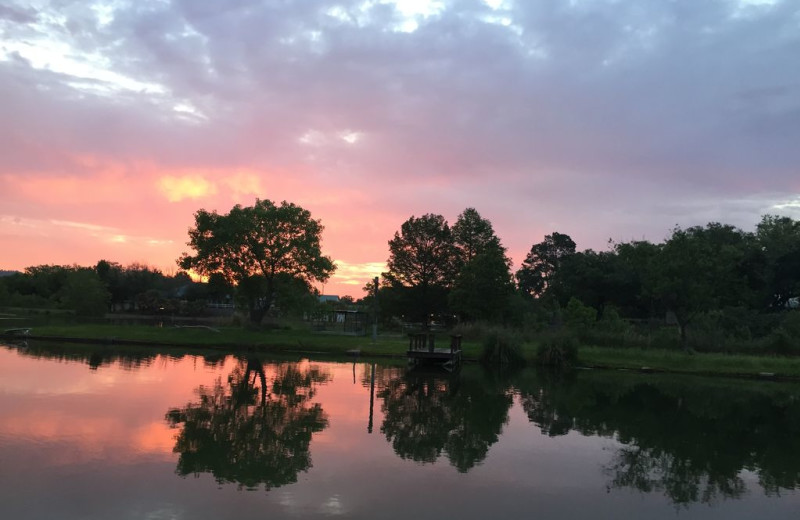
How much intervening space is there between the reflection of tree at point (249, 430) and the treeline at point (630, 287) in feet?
86.0

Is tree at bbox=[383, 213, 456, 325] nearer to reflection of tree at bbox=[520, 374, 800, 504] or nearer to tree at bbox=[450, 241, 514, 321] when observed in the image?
tree at bbox=[450, 241, 514, 321]

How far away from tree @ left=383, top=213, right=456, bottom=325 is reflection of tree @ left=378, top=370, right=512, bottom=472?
40.6m

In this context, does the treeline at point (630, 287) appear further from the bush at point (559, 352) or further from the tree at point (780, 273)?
the bush at point (559, 352)

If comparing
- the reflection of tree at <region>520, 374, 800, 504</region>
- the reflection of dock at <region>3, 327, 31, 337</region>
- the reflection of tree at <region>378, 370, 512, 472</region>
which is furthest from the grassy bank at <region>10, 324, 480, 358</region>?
the reflection of tree at <region>520, 374, 800, 504</region>

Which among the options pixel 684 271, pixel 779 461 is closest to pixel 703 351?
pixel 684 271

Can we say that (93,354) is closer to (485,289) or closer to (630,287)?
(485,289)

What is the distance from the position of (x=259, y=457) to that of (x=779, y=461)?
1210cm

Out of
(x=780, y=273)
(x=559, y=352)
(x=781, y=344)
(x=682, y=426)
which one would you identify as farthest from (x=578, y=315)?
(x=682, y=426)

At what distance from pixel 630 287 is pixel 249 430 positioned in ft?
206

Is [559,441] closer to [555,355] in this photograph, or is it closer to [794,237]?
[555,355]

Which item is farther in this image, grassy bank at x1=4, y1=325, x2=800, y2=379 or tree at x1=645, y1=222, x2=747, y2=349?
tree at x1=645, y1=222, x2=747, y2=349

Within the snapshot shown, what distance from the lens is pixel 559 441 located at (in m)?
14.4

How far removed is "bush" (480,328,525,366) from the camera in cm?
3381

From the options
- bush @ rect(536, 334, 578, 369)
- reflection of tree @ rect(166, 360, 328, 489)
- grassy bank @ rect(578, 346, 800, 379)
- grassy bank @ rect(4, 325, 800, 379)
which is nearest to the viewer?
reflection of tree @ rect(166, 360, 328, 489)
